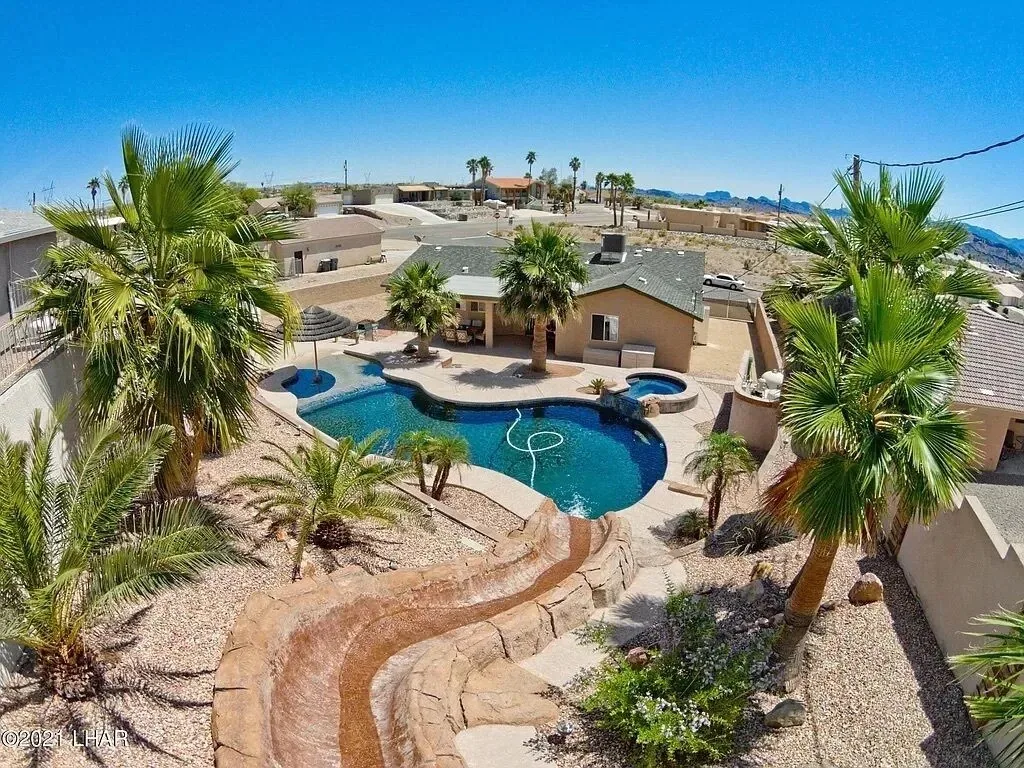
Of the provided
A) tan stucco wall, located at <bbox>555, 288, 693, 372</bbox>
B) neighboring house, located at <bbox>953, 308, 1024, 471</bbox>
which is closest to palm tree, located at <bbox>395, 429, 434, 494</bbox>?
neighboring house, located at <bbox>953, 308, 1024, 471</bbox>

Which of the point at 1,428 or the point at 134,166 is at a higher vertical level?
the point at 134,166

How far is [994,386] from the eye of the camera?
1463 cm

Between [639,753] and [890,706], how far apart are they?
3.50 metres

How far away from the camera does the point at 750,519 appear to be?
48.3ft

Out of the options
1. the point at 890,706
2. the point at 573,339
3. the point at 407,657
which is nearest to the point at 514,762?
the point at 407,657

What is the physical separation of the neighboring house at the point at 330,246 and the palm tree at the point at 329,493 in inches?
1106

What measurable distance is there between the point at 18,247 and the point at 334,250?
29508mm

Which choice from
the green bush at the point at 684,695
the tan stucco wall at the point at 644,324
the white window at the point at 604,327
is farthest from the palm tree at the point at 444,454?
the white window at the point at 604,327

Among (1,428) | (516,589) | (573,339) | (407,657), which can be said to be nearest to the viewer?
(1,428)

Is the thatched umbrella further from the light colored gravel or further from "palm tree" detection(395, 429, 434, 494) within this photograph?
the light colored gravel

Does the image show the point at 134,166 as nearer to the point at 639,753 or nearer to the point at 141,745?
the point at 141,745

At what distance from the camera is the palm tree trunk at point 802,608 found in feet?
28.4

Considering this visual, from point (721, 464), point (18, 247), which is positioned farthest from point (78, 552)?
point (721, 464)

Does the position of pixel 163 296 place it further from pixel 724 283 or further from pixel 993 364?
pixel 724 283
